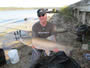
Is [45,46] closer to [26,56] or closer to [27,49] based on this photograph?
[26,56]

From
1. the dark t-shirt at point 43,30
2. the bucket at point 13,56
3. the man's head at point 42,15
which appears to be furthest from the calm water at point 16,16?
the man's head at point 42,15

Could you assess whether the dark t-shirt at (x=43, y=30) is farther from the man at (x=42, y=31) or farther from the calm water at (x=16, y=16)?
the calm water at (x=16, y=16)

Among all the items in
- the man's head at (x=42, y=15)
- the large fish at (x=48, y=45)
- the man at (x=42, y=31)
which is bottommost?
the large fish at (x=48, y=45)

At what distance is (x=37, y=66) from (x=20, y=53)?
5.87 ft

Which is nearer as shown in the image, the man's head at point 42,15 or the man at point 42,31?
the man's head at point 42,15

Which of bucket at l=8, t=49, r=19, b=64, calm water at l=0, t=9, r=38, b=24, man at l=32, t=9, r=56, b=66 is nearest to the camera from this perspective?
man at l=32, t=9, r=56, b=66

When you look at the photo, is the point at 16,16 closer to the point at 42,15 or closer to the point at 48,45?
the point at 42,15

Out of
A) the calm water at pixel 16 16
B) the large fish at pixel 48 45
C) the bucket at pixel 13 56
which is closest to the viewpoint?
the large fish at pixel 48 45

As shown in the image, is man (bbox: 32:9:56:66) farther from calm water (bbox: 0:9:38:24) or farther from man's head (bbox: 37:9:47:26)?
calm water (bbox: 0:9:38:24)

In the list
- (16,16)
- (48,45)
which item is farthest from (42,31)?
(16,16)

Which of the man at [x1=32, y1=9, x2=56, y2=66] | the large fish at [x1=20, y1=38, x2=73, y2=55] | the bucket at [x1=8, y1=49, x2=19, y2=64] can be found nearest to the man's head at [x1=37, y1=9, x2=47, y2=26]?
the man at [x1=32, y1=9, x2=56, y2=66]

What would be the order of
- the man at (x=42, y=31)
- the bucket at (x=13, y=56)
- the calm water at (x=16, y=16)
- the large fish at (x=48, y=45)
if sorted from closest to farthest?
the large fish at (x=48, y=45), the man at (x=42, y=31), the bucket at (x=13, y=56), the calm water at (x=16, y=16)

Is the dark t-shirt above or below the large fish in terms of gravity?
above

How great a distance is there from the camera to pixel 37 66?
1.89 m
